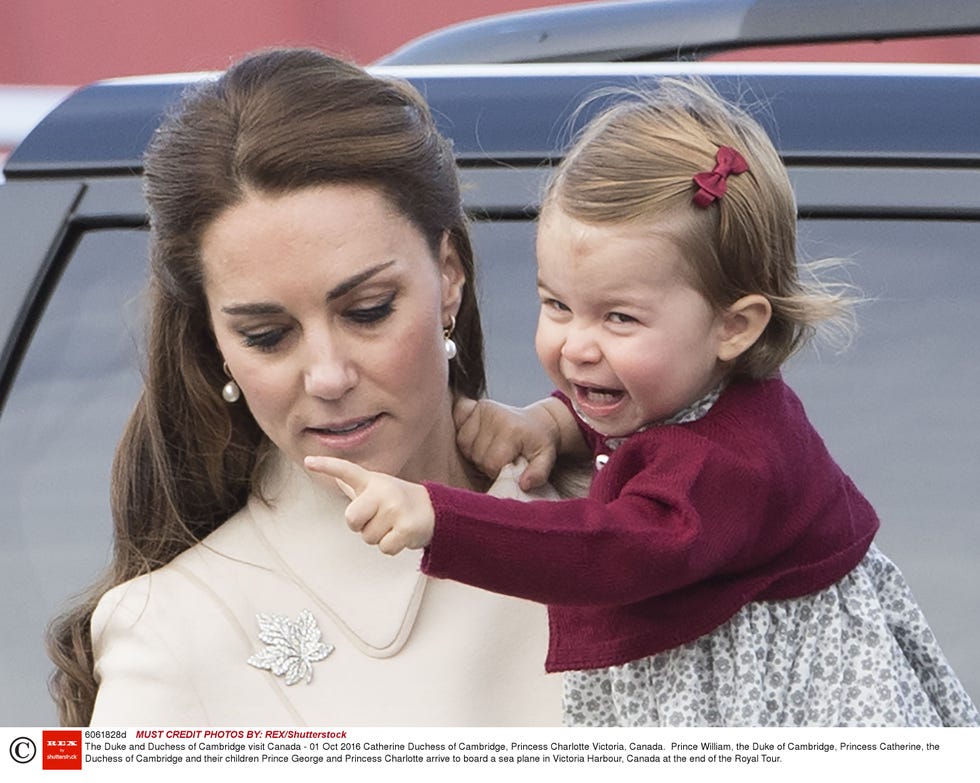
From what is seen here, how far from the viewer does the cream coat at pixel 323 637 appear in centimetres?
202

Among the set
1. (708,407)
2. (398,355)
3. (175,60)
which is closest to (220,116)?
(398,355)

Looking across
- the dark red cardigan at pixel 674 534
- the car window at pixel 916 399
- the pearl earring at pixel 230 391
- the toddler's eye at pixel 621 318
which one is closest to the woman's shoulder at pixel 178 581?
the pearl earring at pixel 230 391

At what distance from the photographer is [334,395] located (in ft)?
6.45

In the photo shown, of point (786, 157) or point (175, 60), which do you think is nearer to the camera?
point (786, 157)

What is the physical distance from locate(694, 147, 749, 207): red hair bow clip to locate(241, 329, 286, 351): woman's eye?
1.51 feet

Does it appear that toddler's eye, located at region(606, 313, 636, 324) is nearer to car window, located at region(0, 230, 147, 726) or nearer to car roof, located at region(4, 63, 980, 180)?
car roof, located at region(4, 63, 980, 180)

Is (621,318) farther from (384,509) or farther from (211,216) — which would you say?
(211,216)

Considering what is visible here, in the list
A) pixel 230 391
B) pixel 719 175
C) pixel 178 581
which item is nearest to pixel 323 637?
pixel 178 581

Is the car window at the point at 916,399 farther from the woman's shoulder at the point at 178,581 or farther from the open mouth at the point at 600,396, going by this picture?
the woman's shoulder at the point at 178,581

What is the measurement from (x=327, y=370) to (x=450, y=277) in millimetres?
263

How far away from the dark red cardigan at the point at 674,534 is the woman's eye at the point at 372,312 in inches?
11.2

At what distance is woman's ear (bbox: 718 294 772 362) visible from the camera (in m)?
1.93

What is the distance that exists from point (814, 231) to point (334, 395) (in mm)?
574

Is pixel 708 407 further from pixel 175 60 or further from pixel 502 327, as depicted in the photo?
pixel 175 60
